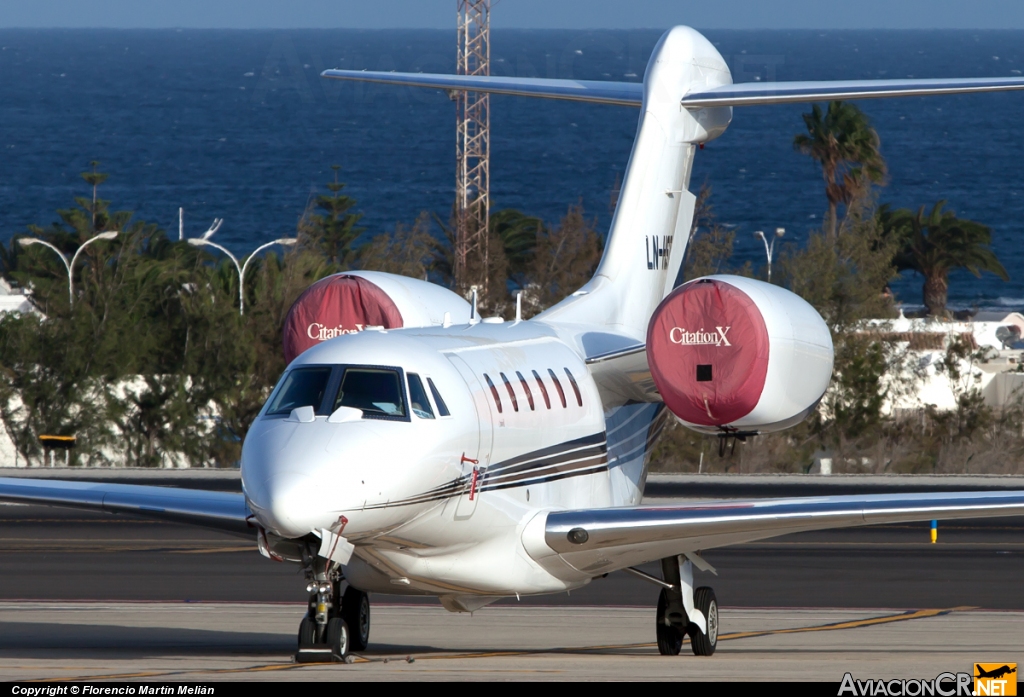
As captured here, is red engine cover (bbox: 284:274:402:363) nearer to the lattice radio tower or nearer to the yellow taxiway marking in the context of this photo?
the yellow taxiway marking

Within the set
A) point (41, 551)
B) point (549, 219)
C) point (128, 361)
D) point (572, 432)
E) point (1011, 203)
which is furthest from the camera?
point (1011, 203)

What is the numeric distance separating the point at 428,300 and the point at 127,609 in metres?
5.76

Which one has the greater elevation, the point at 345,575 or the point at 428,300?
the point at 428,300

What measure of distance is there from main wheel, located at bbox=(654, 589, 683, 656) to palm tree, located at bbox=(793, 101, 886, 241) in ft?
166

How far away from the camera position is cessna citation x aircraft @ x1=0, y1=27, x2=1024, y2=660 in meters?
11.3

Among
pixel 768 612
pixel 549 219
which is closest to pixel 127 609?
pixel 768 612

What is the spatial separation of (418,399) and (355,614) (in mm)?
3356

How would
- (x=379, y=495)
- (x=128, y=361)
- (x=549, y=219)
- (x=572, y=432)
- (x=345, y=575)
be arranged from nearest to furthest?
(x=379, y=495), (x=345, y=575), (x=572, y=432), (x=128, y=361), (x=549, y=219)

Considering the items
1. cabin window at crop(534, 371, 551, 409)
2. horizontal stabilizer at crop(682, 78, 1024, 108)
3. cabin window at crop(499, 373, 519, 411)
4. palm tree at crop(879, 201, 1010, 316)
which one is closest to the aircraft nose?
cabin window at crop(499, 373, 519, 411)

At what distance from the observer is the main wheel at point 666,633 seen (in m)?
14.9

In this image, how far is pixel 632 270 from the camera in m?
18.6

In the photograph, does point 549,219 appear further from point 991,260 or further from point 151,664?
point 151,664

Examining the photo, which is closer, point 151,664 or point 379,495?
point 379,495

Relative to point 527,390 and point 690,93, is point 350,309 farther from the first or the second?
point 690,93
